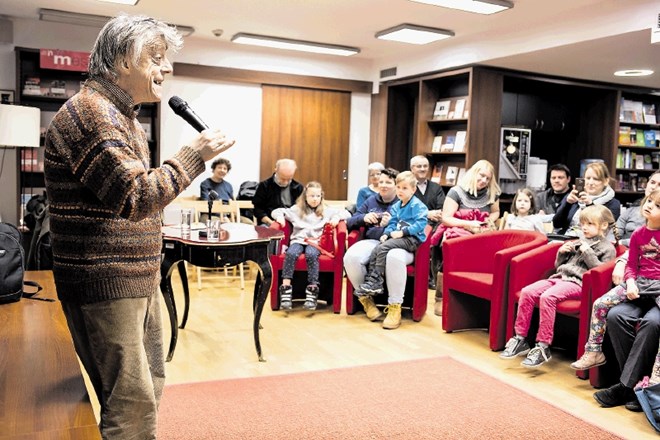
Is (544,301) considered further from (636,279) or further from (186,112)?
(186,112)

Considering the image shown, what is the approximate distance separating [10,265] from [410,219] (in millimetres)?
2964

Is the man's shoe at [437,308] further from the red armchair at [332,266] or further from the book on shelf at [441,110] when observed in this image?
the book on shelf at [441,110]

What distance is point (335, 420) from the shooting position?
3029 millimetres

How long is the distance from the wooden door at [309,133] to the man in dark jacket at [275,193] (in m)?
2.72

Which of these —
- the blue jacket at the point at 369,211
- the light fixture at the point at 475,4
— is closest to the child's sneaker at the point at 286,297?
the blue jacket at the point at 369,211

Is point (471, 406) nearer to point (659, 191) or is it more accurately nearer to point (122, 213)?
point (659, 191)

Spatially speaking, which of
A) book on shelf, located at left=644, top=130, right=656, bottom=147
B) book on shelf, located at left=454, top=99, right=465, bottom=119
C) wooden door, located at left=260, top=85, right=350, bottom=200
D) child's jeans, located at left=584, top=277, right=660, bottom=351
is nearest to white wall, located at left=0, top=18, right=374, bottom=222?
wooden door, located at left=260, top=85, right=350, bottom=200

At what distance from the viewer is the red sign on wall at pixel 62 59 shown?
6953 millimetres

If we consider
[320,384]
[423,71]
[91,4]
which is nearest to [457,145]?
[423,71]

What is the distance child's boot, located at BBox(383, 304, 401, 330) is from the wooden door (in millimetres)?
4276

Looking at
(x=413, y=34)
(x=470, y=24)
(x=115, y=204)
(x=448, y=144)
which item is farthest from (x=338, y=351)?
(x=448, y=144)

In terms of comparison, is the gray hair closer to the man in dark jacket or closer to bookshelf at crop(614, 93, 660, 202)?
the man in dark jacket

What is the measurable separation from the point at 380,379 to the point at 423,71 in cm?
551

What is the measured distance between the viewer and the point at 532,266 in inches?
166
